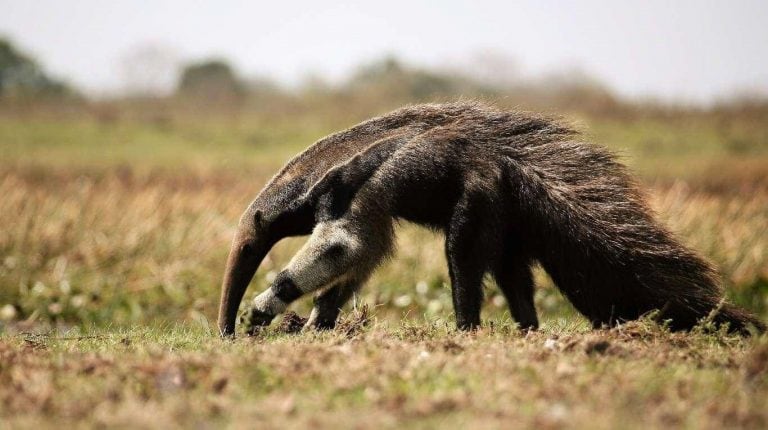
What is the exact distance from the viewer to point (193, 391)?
4305 mm

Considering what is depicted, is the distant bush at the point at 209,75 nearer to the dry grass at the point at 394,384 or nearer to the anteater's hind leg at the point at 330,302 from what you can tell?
the anteater's hind leg at the point at 330,302

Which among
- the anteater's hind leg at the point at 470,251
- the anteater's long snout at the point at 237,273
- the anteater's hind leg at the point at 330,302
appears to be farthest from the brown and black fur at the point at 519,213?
the anteater's long snout at the point at 237,273

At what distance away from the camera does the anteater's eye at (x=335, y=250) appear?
263 inches

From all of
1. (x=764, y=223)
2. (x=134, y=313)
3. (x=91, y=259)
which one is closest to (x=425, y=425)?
(x=134, y=313)

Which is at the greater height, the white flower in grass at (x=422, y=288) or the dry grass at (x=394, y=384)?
the dry grass at (x=394, y=384)

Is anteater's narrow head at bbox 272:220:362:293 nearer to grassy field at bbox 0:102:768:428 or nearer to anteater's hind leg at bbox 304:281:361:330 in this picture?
grassy field at bbox 0:102:768:428

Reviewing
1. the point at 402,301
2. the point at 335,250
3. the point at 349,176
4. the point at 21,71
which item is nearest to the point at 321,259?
the point at 335,250

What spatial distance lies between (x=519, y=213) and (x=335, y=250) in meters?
1.40

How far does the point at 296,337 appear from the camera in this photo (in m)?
6.20

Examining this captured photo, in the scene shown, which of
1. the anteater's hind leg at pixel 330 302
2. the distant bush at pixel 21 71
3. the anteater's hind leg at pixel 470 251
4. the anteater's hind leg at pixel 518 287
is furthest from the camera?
the distant bush at pixel 21 71

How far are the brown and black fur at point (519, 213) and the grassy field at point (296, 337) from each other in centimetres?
38

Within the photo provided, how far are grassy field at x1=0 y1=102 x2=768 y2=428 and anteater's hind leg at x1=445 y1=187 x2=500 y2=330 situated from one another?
0.88 ft

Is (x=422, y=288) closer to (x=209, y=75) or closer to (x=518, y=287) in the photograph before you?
(x=518, y=287)

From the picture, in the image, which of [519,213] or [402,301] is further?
[402,301]
